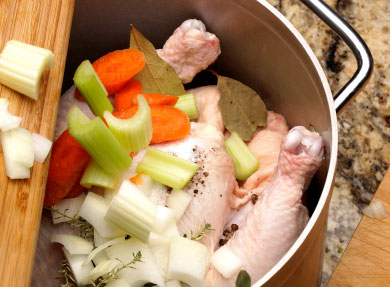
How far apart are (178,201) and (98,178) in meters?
0.19

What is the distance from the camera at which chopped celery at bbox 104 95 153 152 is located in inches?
47.2

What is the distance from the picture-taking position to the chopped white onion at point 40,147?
1.07 meters

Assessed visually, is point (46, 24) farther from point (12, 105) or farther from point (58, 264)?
point (58, 264)

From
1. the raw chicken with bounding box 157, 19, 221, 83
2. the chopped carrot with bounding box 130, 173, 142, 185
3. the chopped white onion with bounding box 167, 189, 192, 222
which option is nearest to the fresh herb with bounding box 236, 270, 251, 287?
the chopped white onion with bounding box 167, 189, 192, 222

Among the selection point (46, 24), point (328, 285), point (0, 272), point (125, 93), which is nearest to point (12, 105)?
point (46, 24)

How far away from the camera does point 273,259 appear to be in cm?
129

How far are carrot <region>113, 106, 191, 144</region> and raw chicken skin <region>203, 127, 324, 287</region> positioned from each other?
10.3 inches

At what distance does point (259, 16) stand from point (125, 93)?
0.42m

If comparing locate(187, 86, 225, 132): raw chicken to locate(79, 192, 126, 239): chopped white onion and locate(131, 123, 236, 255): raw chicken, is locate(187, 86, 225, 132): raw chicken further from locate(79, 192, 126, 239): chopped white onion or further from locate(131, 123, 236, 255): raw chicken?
locate(79, 192, 126, 239): chopped white onion

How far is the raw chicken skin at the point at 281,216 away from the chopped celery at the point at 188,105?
32cm

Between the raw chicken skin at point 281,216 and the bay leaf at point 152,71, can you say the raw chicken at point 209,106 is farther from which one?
the raw chicken skin at point 281,216

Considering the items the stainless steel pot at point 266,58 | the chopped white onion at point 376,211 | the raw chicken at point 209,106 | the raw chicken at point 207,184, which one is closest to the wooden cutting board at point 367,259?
the chopped white onion at point 376,211

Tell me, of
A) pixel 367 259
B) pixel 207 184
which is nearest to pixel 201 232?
pixel 207 184

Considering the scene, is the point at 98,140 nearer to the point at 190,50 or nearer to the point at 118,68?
the point at 118,68
